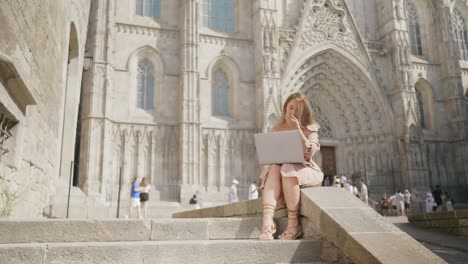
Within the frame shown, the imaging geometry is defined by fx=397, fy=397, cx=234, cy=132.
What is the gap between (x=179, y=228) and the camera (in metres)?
3.81

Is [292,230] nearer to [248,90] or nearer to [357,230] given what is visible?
[357,230]

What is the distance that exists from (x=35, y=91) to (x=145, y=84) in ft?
44.0

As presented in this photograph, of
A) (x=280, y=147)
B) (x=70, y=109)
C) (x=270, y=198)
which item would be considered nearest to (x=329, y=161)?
(x=70, y=109)

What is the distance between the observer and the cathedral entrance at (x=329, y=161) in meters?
22.3

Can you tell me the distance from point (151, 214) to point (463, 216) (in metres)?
11.4

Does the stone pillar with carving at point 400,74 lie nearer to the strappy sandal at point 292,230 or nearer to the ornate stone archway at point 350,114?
the ornate stone archway at point 350,114

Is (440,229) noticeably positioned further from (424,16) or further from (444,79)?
(424,16)

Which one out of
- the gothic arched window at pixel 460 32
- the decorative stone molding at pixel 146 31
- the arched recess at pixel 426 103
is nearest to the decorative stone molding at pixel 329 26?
the arched recess at pixel 426 103

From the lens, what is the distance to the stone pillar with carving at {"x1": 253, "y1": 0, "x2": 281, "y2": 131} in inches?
758

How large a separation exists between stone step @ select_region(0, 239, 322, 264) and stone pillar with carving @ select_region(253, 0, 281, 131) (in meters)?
15.4

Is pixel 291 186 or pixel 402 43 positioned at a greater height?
pixel 402 43

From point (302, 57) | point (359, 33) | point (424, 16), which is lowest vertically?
point (302, 57)

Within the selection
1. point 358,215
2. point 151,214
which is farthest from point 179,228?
point 151,214

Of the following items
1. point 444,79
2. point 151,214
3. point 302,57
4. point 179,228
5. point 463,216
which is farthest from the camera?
point 444,79
